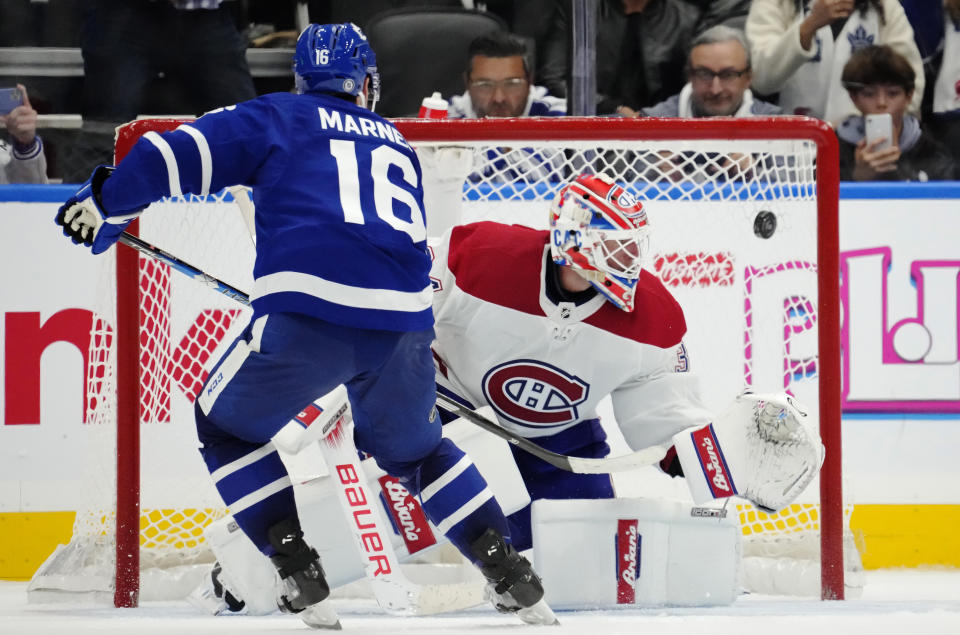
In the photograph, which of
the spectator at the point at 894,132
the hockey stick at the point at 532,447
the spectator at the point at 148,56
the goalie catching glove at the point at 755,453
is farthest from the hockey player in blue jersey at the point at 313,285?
the spectator at the point at 894,132

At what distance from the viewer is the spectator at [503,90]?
336 centimetres

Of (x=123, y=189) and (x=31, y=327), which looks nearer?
(x=123, y=189)

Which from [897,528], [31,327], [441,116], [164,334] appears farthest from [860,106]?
[31,327]

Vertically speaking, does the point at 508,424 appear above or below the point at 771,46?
below

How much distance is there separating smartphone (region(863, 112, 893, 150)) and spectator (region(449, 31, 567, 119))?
0.88m

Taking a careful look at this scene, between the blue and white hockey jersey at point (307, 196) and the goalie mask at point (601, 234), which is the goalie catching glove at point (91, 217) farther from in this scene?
the goalie mask at point (601, 234)

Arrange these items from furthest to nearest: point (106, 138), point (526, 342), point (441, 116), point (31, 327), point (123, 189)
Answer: point (106, 138), point (31, 327), point (441, 116), point (526, 342), point (123, 189)

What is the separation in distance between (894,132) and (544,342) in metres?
1.63

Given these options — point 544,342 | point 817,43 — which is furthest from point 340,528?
point 817,43

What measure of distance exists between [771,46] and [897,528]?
141 centimetres

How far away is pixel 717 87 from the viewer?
11.3ft

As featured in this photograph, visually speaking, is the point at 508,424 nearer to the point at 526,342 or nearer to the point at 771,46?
the point at 526,342

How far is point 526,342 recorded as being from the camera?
237 cm

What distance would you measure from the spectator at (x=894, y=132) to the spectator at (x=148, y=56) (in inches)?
68.1
